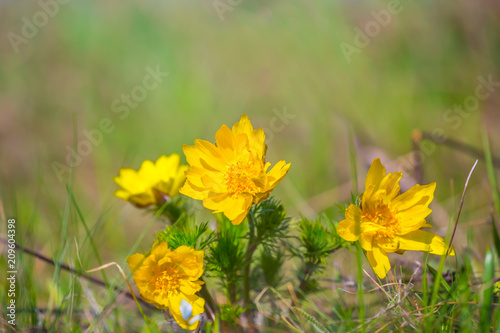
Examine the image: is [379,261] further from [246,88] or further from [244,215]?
[246,88]

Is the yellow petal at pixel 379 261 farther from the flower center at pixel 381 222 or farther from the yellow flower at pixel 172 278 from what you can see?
the yellow flower at pixel 172 278

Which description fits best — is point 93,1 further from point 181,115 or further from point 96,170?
point 96,170

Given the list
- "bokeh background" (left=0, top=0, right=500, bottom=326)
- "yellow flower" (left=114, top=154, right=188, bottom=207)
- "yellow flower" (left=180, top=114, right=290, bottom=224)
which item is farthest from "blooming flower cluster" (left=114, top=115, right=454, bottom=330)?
"bokeh background" (left=0, top=0, right=500, bottom=326)

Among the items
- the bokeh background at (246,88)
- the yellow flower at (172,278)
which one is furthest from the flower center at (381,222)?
the bokeh background at (246,88)

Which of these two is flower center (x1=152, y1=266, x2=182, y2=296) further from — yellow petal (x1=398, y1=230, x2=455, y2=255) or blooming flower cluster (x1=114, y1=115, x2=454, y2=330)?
yellow petal (x1=398, y1=230, x2=455, y2=255)

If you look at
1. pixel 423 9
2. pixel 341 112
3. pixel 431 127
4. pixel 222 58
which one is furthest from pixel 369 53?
pixel 222 58
